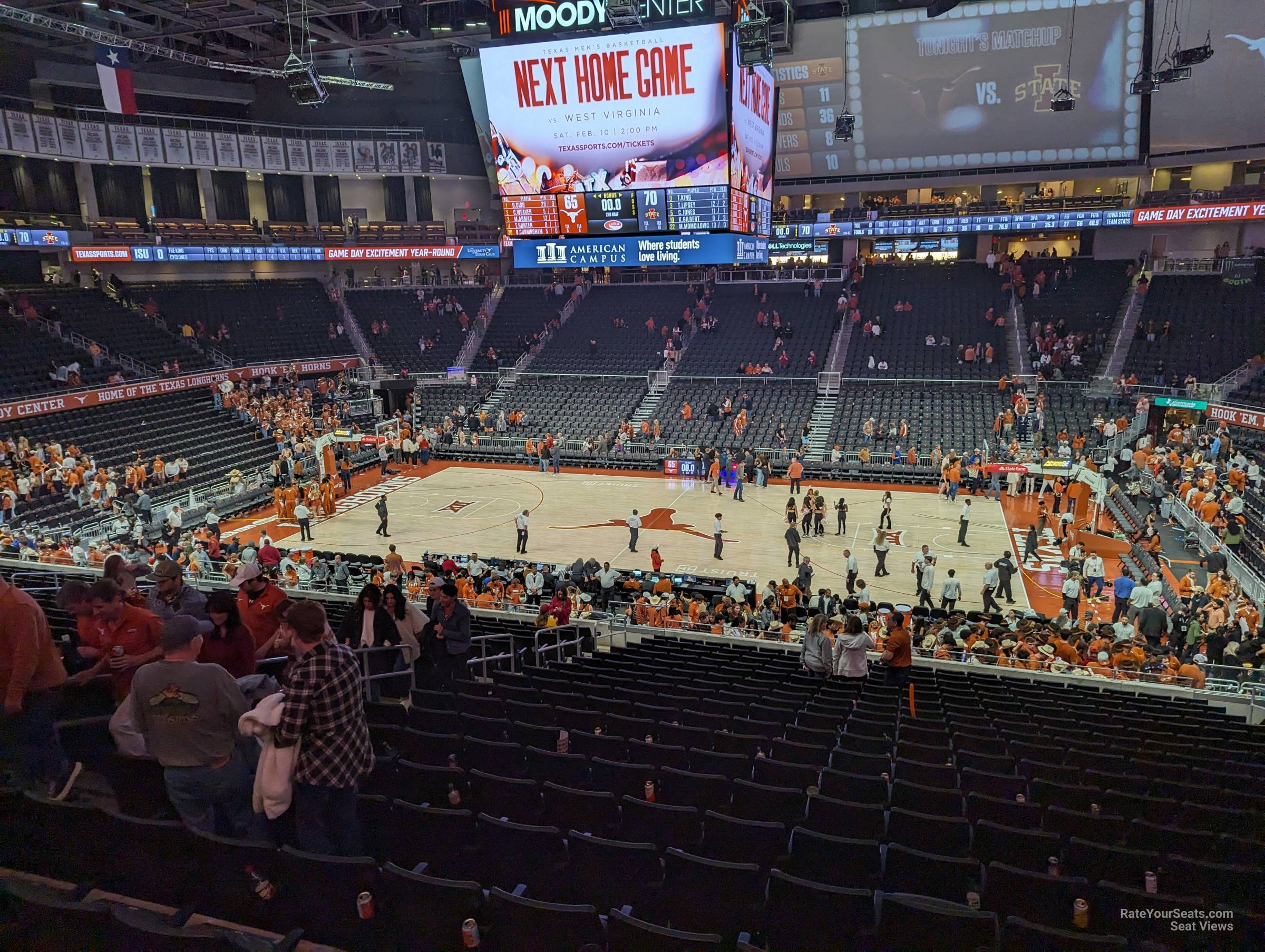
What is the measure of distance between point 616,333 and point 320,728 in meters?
38.1

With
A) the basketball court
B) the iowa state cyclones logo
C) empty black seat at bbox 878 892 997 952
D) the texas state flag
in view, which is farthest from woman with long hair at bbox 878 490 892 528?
the texas state flag

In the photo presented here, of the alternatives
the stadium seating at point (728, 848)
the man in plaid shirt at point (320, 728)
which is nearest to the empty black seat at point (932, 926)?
the stadium seating at point (728, 848)

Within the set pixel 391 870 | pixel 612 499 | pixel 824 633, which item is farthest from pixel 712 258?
pixel 391 870

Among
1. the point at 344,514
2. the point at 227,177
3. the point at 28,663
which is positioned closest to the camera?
the point at 28,663

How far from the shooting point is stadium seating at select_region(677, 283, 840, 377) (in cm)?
3684

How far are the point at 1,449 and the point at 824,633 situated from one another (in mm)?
25766

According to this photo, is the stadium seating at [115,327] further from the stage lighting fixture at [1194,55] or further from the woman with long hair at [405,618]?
the stage lighting fixture at [1194,55]

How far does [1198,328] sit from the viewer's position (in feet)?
104

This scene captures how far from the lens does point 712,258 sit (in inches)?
973

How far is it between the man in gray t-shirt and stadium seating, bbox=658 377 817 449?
2846 centimetres

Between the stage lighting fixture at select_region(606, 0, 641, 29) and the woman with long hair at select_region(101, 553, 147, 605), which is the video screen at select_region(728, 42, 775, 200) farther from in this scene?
the woman with long hair at select_region(101, 553, 147, 605)

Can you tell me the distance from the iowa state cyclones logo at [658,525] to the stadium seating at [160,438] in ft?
42.5

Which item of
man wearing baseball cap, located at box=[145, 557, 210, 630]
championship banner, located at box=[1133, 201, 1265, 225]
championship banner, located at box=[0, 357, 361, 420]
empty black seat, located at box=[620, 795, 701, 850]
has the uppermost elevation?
championship banner, located at box=[1133, 201, 1265, 225]

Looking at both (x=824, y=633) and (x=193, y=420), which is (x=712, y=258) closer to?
(x=824, y=633)
